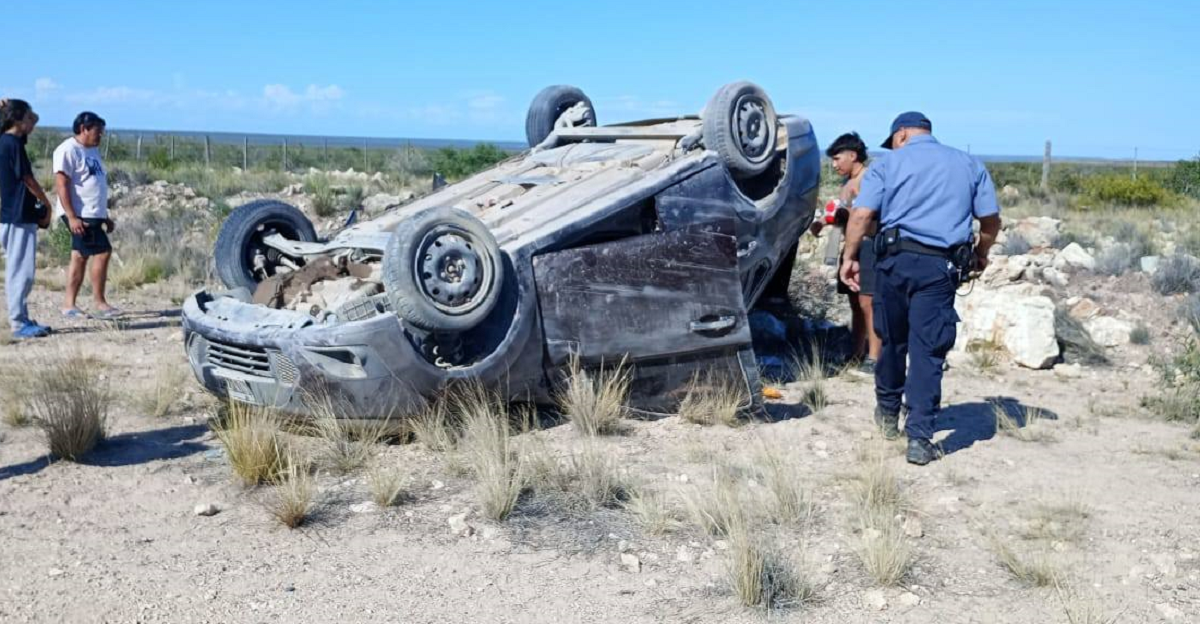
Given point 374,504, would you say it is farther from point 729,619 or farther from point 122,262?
point 122,262

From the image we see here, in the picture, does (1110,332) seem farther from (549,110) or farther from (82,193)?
(82,193)

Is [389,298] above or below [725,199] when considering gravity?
below

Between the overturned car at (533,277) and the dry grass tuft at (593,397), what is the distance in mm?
90

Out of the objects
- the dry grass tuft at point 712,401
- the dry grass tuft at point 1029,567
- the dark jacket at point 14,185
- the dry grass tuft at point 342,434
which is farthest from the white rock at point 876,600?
the dark jacket at point 14,185

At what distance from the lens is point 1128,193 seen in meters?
23.2

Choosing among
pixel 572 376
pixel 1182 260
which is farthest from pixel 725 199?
pixel 1182 260

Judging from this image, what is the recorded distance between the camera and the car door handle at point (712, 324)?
20.7 ft

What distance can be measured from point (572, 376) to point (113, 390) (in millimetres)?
3110

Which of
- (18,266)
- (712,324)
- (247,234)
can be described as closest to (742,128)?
(712,324)

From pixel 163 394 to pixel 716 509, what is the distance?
143 inches

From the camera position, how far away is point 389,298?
209 inches

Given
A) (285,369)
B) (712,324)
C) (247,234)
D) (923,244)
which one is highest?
(923,244)

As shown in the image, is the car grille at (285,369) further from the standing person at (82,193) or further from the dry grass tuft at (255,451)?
the standing person at (82,193)

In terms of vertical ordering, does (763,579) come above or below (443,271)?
below
